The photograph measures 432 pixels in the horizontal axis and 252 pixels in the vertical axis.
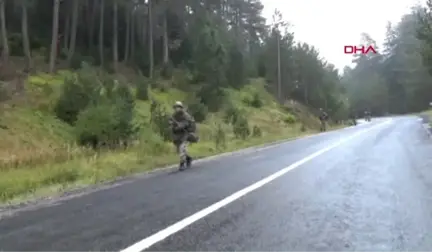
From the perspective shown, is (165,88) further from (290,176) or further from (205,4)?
(290,176)

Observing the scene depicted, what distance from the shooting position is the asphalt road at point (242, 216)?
596cm

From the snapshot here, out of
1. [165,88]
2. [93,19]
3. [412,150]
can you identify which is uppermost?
[93,19]

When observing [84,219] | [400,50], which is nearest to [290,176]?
[84,219]

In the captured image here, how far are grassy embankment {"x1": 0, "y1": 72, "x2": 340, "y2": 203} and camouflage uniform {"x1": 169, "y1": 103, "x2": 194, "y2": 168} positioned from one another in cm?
119

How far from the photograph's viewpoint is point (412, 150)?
2002cm

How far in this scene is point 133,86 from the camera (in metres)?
42.1

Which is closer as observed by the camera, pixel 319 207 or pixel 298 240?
pixel 298 240

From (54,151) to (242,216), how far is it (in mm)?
11606

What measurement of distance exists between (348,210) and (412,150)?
1317cm

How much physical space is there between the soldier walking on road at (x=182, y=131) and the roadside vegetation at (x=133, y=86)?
127cm

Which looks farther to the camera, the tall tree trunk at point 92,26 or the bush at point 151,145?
the tall tree trunk at point 92,26

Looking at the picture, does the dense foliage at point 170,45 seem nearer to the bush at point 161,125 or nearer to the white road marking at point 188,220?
the bush at point 161,125

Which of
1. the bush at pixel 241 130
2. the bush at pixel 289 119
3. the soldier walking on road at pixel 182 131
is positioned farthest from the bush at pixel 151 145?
the bush at pixel 289 119

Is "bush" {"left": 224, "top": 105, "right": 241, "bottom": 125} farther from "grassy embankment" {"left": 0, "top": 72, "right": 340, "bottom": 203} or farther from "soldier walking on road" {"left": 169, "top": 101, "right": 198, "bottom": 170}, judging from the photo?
"soldier walking on road" {"left": 169, "top": 101, "right": 198, "bottom": 170}
